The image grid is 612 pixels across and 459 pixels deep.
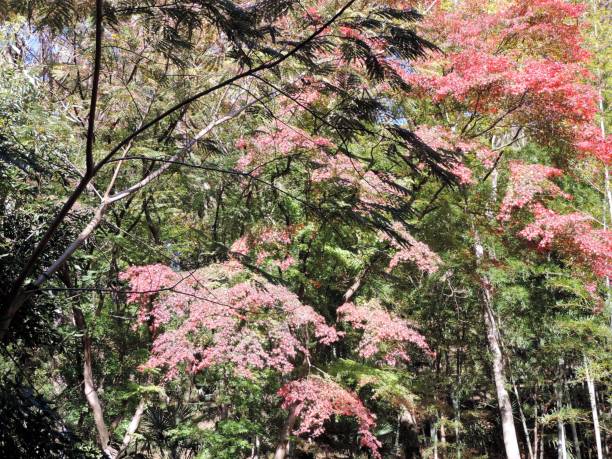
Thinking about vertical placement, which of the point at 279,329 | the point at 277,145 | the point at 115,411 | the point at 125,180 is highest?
the point at 277,145

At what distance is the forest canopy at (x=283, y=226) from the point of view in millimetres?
3877

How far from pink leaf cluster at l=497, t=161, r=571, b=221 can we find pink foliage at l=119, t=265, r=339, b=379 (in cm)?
323

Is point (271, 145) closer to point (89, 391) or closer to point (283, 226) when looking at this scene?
point (283, 226)

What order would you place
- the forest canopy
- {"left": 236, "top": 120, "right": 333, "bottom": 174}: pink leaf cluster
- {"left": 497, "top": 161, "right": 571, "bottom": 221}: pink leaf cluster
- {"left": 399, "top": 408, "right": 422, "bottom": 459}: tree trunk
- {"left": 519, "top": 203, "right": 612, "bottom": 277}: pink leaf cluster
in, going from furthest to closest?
{"left": 399, "top": 408, "right": 422, "bottom": 459}: tree trunk → {"left": 497, "top": 161, "right": 571, "bottom": 221}: pink leaf cluster → {"left": 519, "top": 203, "right": 612, "bottom": 277}: pink leaf cluster → {"left": 236, "top": 120, "right": 333, "bottom": 174}: pink leaf cluster → the forest canopy

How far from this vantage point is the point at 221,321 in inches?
189

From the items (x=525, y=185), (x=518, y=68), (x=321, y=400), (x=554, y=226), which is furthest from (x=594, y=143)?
(x=321, y=400)

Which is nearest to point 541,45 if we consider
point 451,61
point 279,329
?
point 451,61

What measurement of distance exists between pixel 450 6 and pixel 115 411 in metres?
8.33

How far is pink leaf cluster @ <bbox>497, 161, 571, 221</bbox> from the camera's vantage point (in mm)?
6398

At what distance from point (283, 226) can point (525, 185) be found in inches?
131

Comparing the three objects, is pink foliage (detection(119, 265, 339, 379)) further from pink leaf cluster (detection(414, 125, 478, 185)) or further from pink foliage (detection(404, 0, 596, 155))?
pink foliage (detection(404, 0, 596, 155))

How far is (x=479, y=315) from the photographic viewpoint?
988 centimetres

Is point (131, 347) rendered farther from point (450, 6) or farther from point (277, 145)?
point (450, 6)

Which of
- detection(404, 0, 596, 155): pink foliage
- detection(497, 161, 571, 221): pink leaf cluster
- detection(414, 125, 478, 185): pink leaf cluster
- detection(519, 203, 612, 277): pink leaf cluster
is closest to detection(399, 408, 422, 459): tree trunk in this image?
detection(519, 203, 612, 277): pink leaf cluster
